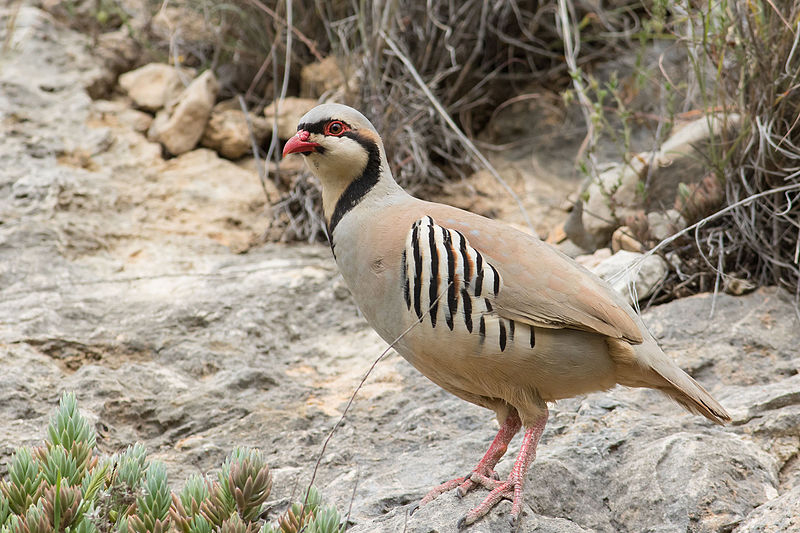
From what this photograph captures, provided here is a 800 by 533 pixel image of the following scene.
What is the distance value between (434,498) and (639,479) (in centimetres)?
74

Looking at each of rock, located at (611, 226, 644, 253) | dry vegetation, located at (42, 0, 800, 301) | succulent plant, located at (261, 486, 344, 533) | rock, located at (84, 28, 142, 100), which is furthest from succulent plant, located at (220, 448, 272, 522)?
rock, located at (84, 28, 142, 100)

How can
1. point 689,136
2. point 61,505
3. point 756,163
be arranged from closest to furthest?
point 61,505 → point 756,163 → point 689,136

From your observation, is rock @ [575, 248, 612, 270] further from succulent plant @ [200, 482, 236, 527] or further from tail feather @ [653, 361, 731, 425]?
succulent plant @ [200, 482, 236, 527]

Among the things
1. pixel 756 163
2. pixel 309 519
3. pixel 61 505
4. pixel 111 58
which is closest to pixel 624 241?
pixel 756 163

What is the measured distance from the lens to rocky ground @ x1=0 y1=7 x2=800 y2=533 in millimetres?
2895

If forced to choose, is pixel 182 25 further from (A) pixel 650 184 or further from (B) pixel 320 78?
(A) pixel 650 184

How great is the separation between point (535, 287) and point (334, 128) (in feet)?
3.16

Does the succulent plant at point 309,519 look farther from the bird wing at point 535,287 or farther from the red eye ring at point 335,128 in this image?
the red eye ring at point 335,128

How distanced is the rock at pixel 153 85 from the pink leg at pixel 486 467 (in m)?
4.07

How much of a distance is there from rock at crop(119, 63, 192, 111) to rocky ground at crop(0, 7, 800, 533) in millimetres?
177

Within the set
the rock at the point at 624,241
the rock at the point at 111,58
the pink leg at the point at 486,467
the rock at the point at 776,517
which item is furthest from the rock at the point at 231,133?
the rock at the point at 776,517

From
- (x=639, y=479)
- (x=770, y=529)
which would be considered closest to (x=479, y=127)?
(x=639, y=479)

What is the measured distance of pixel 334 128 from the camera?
3.05 m

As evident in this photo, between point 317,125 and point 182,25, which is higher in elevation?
point 317,125
